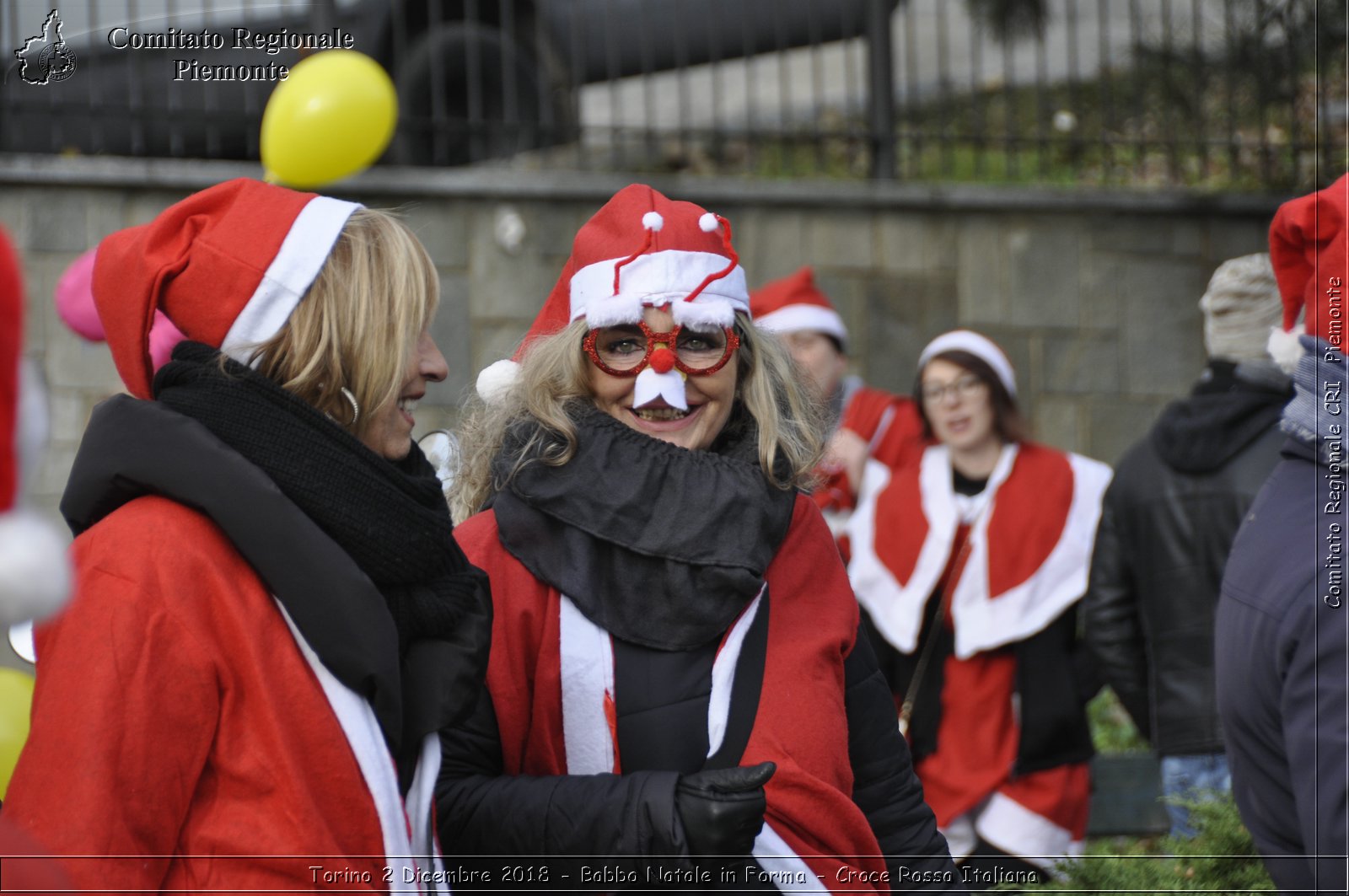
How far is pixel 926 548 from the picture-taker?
536 centimetres

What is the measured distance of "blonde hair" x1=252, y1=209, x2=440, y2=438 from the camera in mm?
2184

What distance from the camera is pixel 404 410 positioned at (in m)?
2.33

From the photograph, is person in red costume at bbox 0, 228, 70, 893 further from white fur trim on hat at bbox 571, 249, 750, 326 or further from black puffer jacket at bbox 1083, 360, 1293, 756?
black puffer jacket at bbox 1083, 360, 1293, 756

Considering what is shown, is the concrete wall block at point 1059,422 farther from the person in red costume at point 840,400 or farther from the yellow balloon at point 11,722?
the yellow balloon at point 11,722

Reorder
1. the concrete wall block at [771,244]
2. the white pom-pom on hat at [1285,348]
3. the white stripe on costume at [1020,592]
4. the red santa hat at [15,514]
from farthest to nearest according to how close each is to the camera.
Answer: the concrete wall block at [771,244] → the white stripe on costume at [1020,592] → the white pom-pom on hat at [1285,348] → the red santa hat at [15,514]

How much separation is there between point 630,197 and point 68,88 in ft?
16.3

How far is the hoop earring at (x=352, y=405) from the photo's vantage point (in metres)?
2.22

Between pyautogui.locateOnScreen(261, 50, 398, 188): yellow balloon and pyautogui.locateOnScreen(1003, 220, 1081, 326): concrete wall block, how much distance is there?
4.65 meters

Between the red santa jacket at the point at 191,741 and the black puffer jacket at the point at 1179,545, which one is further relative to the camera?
the black puffer jacket at the point at 1179,545

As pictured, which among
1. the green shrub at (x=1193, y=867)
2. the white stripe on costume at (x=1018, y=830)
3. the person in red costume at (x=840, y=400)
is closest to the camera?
the green shrub at (x=1193, y=867)

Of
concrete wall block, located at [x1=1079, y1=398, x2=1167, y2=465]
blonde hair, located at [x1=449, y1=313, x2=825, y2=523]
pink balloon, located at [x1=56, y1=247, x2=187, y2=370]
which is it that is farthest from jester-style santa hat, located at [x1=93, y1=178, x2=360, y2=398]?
concrete wall block, located at [x1=1079, y1=398, x2=1167, y2=465]

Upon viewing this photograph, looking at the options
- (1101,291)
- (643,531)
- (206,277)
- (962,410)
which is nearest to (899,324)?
(1101,291)

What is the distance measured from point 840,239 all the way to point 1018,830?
347 centimetres

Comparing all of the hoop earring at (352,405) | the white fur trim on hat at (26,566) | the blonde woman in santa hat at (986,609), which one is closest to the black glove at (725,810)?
the hoop earring at (352,405)
